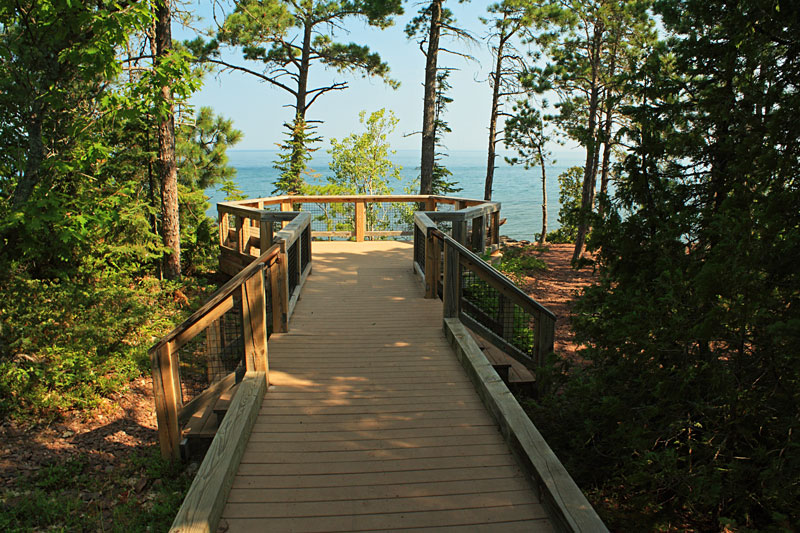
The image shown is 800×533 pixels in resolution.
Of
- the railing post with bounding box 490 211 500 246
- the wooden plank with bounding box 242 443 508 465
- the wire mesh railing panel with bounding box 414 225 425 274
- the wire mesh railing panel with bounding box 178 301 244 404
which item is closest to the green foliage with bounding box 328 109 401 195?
the railing post with bounding box 490 211 500 246

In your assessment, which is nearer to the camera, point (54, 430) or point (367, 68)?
point (54, 430)

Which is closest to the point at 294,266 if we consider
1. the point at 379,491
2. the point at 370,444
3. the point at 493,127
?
the point at 370,444

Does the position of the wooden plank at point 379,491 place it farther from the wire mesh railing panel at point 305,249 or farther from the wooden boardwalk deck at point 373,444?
the wire mesh railing panel at point 305,249

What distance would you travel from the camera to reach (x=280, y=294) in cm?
543

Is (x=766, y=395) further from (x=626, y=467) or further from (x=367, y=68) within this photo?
(x=367, y=68)

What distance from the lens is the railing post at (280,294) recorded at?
5.28m

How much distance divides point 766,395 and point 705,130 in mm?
1693

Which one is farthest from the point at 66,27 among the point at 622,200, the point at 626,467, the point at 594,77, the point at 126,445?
the point at 594,77

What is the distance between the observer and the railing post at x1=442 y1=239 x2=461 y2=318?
5.38 m

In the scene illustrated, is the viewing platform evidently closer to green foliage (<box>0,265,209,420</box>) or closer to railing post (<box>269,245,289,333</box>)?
railing post (<box>269,245,289,333</box>)

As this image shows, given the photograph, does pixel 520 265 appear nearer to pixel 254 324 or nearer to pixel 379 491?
pixel 254 324

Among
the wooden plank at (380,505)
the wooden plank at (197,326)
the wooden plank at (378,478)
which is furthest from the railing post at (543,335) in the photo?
the wooden plank at (197,326)

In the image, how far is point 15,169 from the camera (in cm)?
727

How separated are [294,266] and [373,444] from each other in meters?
3.54
